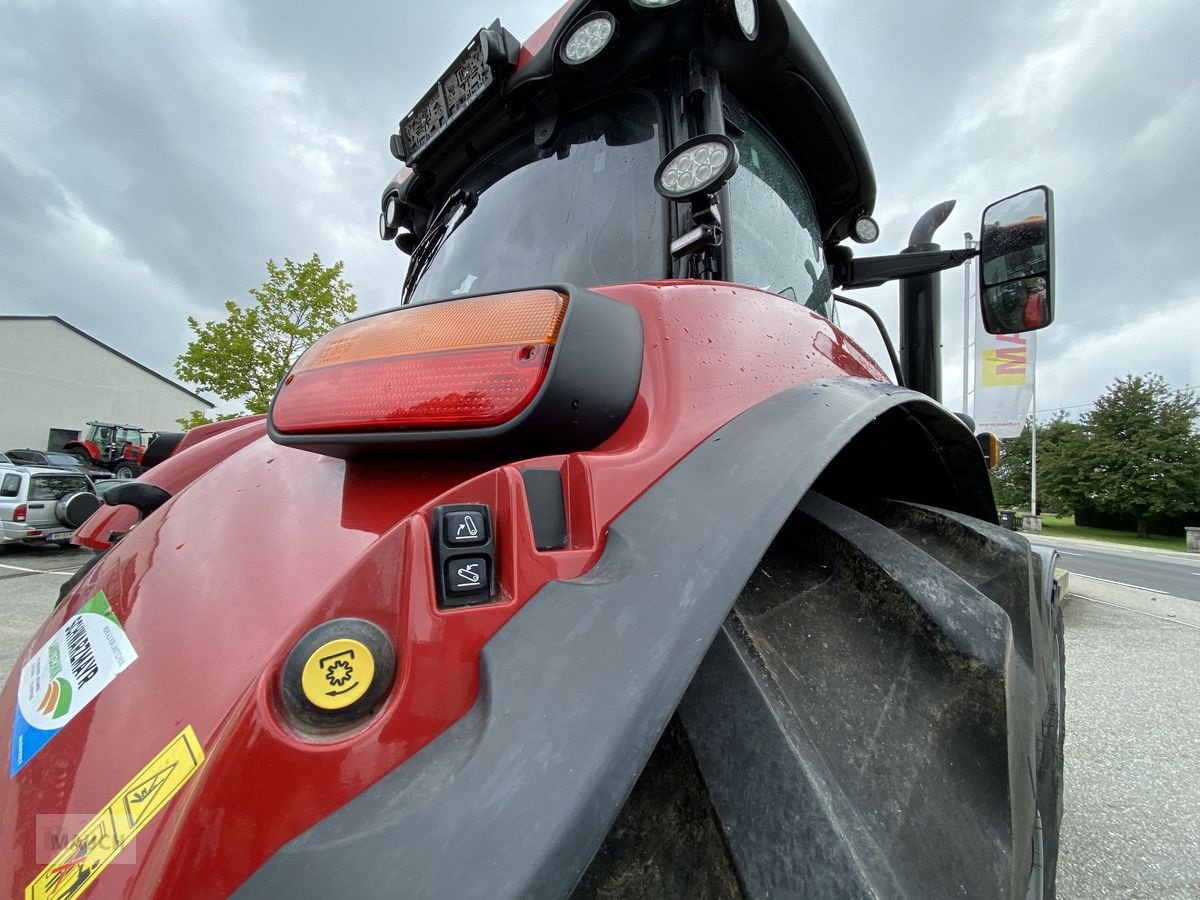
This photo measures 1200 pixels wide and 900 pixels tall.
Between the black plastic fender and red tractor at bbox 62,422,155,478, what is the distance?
24.8 m

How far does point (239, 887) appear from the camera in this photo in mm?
401

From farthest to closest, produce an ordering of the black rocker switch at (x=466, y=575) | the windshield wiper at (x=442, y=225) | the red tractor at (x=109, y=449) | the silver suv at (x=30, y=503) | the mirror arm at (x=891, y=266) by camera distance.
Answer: the red tractor at (x=109, y=449) < the silver suv at (x=30, y=503) < the mirror arm at (x=891, y=266) < the windshield wiper at (x=442, y=225) < the black rocker switch at (x=466, y=575)

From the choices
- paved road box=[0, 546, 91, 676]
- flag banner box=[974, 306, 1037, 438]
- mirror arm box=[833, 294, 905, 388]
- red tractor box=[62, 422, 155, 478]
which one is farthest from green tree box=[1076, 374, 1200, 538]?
red tractor box=[62, 422, 155, 478]

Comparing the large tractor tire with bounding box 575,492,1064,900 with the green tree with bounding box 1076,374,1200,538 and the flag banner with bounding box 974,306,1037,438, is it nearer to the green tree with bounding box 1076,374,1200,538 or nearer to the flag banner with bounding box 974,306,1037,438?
the flag banner with bounding box 974,306,1037,438

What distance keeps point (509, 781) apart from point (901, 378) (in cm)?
278

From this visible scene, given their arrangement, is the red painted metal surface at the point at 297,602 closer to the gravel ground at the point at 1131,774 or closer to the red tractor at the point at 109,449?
the gravel ground at the point at 1131,774

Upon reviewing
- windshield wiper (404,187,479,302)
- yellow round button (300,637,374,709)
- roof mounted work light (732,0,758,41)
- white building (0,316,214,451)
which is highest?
white building (0,316,214,451)

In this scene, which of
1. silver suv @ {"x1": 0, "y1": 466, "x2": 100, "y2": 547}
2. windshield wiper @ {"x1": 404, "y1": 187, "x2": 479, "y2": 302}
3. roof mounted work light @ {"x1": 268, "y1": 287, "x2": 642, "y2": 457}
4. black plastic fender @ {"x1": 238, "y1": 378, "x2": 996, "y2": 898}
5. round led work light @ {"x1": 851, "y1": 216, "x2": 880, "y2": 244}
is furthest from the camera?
silver suv @ {"x1": 0, "y1": 466, "x2": 100, "y2": 547}

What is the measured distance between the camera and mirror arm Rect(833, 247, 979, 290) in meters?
2.12

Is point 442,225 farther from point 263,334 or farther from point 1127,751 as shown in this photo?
point 263,334

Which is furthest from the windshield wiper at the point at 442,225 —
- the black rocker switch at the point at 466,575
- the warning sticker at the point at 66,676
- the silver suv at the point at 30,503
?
the silver suv at the point at 30,503

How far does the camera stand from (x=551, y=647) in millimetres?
495

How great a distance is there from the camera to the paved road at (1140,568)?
31.9 feet

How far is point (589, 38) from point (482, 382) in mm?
1096
